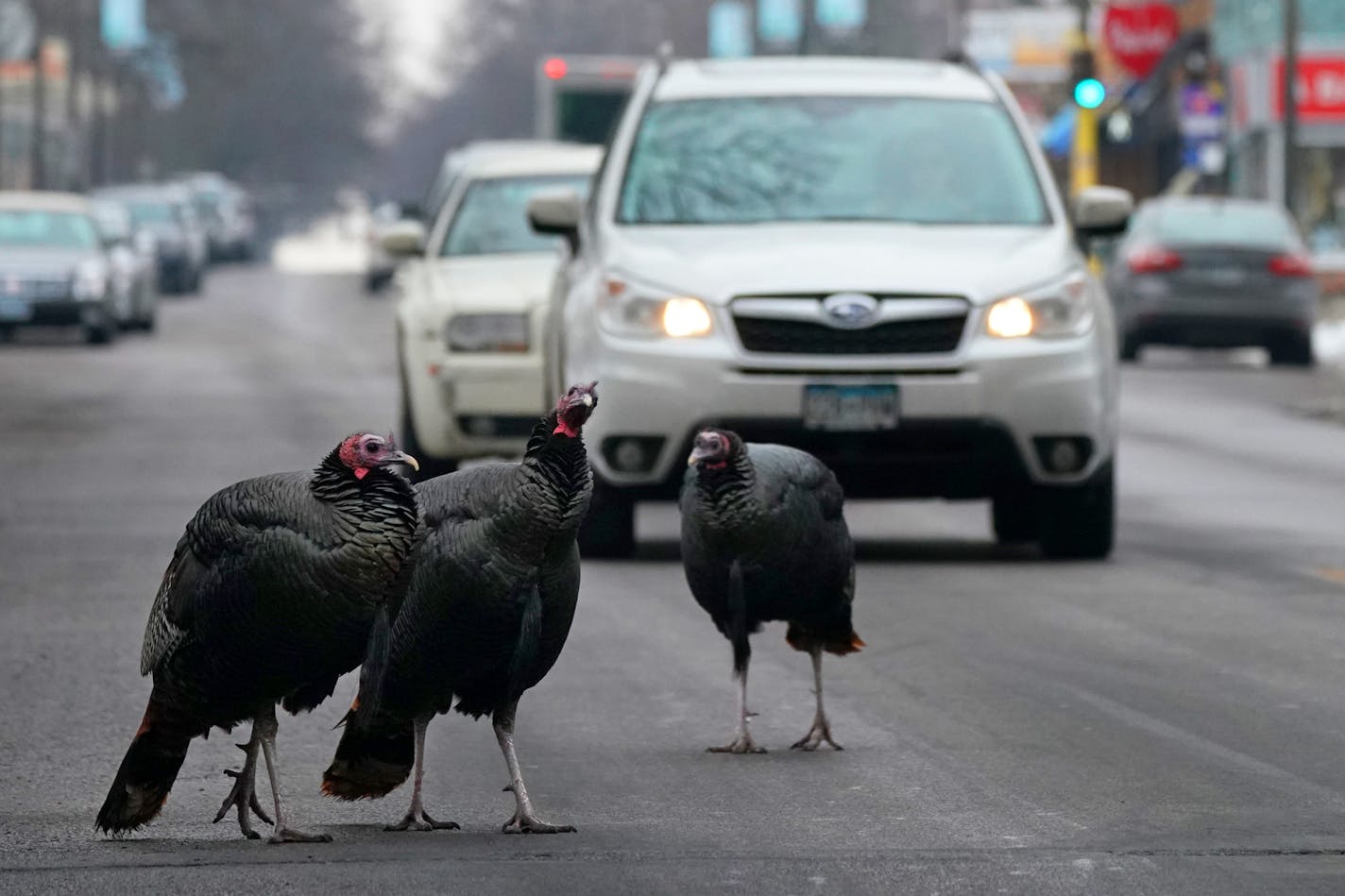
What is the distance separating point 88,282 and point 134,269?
2.70 m

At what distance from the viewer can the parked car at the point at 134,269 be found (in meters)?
35.7

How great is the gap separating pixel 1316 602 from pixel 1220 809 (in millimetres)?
4713

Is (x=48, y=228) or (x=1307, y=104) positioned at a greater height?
(x=1307, y=104)

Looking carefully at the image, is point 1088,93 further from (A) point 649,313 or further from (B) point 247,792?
(B) point 247,792

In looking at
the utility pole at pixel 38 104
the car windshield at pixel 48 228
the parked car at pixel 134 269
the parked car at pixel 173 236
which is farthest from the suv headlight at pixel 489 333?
the utility pole at pixel 38 104

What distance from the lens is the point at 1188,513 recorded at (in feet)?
52.6

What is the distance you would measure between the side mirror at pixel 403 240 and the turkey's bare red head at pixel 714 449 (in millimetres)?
8839

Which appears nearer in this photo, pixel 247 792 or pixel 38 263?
pixel 247 792

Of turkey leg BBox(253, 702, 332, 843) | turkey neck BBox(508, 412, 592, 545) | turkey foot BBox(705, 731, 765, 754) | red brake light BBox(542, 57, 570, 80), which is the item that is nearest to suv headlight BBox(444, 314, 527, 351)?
turkey foot BBox(705, 731, 765, 754)

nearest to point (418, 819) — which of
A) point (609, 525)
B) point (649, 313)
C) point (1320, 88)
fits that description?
point (649, 313)

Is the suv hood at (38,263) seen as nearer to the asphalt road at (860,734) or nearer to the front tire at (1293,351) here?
the front tire at (1293,351)

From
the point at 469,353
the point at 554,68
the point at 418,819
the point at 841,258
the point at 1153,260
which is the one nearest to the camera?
the point at 418,819

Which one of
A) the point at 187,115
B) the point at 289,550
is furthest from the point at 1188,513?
A: the point at 187,115

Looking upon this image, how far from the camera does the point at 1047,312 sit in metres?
12.8
